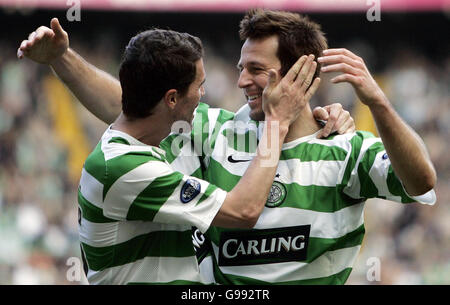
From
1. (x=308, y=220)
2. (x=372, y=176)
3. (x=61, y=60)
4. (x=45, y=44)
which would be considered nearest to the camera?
(x=372, y=176)

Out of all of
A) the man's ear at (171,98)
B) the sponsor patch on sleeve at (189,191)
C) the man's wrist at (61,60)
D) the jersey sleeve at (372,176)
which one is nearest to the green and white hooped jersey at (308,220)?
the jersey sleeve at (372,176)

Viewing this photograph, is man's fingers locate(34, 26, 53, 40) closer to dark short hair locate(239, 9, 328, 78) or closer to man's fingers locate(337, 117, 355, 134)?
dark short hair locate(239, 9, 328, 78)

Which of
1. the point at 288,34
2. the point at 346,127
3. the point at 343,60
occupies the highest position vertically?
the point at 288,34

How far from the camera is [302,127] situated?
316 centimetres

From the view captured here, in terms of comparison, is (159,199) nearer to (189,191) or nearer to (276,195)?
(189,191)

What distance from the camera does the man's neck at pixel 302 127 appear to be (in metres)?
3.15

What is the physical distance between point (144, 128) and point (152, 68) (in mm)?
253

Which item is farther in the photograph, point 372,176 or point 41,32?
point 41,32

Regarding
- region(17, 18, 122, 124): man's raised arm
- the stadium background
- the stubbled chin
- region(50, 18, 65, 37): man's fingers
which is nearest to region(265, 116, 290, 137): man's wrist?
the stubbled chin

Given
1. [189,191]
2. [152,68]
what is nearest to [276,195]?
[189,191]

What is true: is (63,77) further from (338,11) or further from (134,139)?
(338,11)

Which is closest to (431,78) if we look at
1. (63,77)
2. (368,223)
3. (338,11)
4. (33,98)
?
(338,11)

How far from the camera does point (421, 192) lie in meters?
2.72

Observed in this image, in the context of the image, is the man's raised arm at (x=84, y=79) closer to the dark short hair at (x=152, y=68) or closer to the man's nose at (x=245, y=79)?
the dark short hair at (x=152, y=68)
